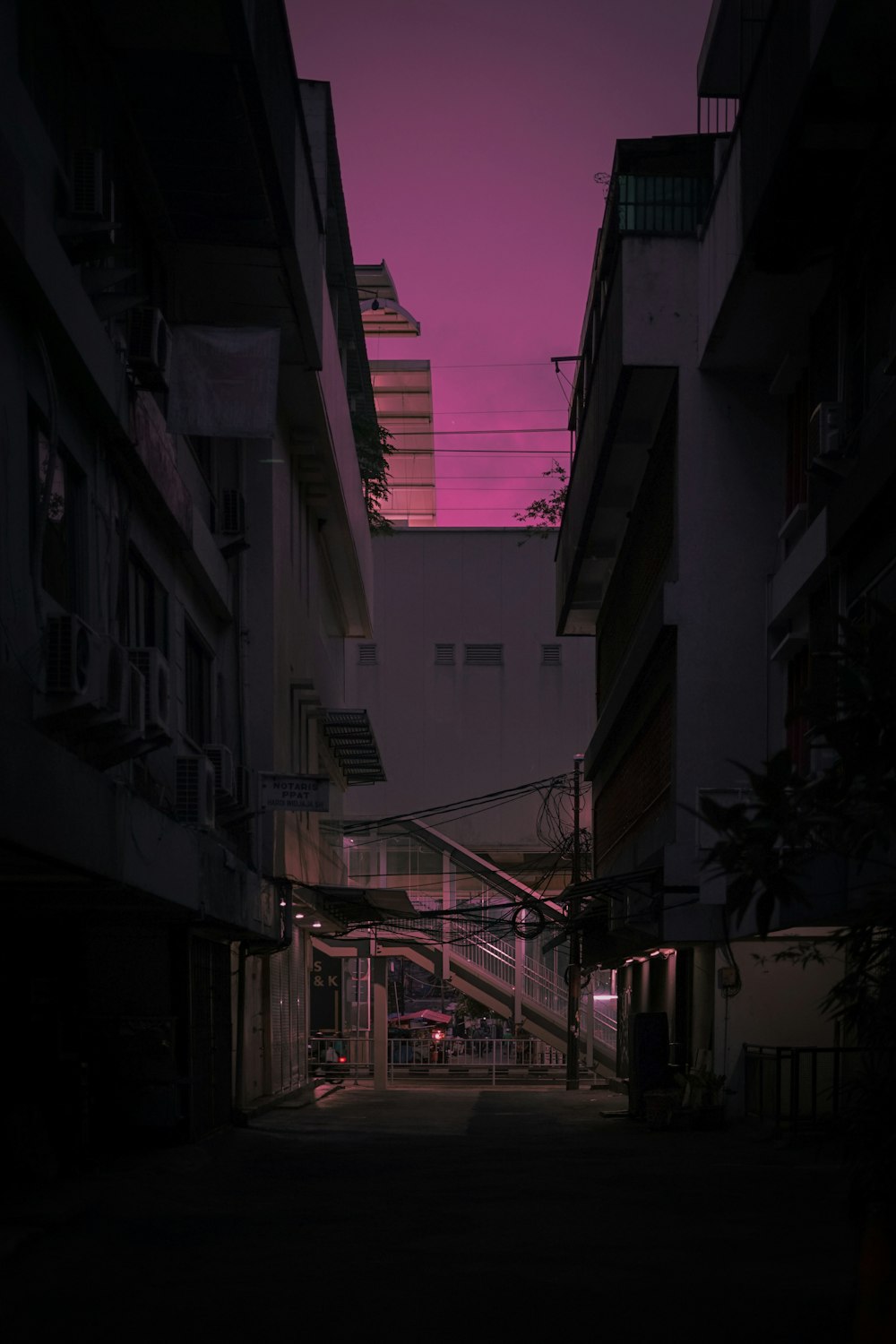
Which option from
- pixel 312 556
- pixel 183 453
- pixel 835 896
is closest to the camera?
pixel 835 896

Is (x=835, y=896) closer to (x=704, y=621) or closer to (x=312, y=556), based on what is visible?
(x=704, y=621)

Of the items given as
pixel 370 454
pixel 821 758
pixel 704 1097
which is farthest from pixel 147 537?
pixel 370 454

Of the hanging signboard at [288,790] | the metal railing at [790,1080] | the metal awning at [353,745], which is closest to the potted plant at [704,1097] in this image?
the metal railing at [790,1080]

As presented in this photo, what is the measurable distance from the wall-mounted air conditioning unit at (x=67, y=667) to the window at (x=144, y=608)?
435 centimetres

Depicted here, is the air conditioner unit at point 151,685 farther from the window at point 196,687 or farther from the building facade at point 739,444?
the window at point 196,687

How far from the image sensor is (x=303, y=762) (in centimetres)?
3105

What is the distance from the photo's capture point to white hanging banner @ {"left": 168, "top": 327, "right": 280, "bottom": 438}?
16453mm

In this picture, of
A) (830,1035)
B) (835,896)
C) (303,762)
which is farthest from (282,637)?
(835,896)

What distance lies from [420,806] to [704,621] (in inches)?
1255

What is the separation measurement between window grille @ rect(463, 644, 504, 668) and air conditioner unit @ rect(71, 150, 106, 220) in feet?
132

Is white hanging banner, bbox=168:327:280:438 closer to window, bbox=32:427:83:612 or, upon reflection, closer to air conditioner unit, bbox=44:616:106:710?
window, bbox=32:427:83:612

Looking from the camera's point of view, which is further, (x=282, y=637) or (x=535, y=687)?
(x=535, y=687)

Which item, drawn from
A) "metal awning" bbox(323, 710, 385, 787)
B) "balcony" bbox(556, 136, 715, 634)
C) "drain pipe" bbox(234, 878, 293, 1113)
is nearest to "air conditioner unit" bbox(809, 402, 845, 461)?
"balcony" bbox(556, 136, 715, 634)

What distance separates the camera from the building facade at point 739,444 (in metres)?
14.0
